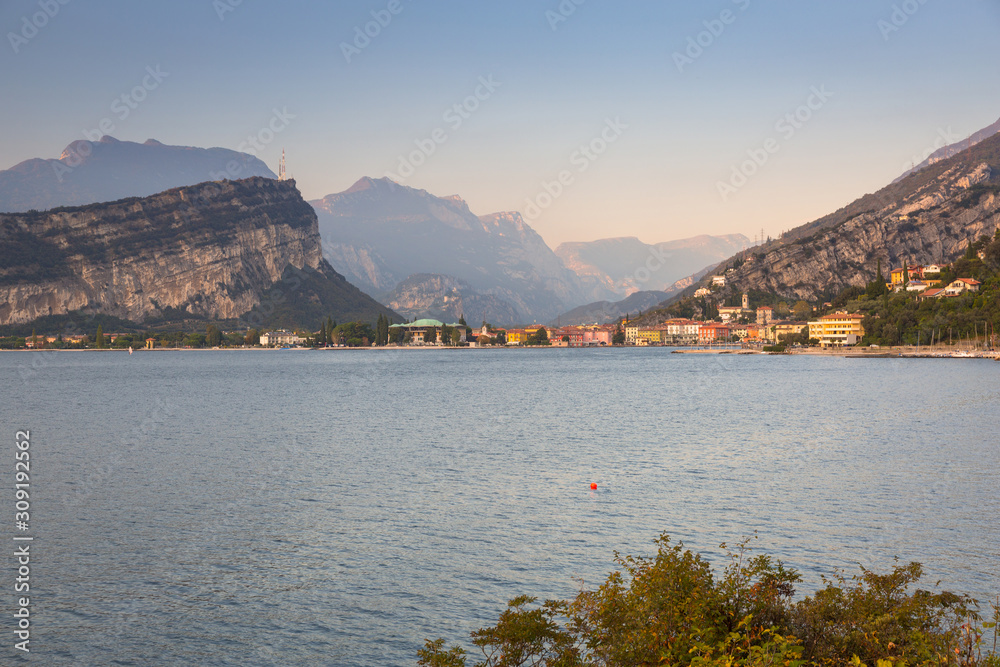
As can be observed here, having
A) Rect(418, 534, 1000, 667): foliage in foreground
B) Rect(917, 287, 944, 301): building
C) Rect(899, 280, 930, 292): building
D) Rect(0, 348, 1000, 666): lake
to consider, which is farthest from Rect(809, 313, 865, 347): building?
Rect(418, 534, 1000, 667): foliage in foreground

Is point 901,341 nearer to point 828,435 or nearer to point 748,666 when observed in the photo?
point 828,435

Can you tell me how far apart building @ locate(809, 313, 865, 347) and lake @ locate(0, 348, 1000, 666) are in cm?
13408

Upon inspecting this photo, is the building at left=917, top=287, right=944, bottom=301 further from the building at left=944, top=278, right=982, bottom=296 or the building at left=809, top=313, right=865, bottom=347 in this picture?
the building at left=809, top=313, right=865, bottom=347

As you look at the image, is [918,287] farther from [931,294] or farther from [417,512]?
[417,512]

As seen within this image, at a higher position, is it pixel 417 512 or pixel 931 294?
pixel 931 294

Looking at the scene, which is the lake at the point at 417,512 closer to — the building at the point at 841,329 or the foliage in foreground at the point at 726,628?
the foliage in foreground at the point at 726,628

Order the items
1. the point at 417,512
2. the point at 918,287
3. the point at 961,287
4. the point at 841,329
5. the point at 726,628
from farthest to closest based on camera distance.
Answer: the point at 918,287 < the point at 841,329 < the point at 961,287 < the point at 417,512 < the point at 726,628

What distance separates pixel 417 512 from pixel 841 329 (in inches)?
7219

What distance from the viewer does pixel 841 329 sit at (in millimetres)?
186375

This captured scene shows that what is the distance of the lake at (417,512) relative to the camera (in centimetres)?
1639

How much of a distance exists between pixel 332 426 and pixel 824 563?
3818 centimetres

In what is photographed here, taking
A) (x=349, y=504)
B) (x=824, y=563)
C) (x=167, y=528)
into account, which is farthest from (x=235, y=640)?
(x=824, y=563)

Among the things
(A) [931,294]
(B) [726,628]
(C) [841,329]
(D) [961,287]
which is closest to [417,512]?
(B) [726,628]

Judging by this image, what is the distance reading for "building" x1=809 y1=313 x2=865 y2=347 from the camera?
595 ft
